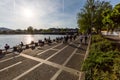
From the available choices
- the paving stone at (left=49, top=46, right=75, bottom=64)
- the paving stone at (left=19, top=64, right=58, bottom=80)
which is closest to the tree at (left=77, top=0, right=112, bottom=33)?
the paving stone at (left=49, top=46, right=75, bottom=64)

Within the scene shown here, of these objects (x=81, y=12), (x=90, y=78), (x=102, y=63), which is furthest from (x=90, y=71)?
(x=81, y=12)

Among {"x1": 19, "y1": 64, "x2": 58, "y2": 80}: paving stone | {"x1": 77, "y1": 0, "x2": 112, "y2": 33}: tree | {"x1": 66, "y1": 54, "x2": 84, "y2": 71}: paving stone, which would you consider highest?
{"x1": 77, "y1": 0, "x2": 112, "y2": 33}: tree

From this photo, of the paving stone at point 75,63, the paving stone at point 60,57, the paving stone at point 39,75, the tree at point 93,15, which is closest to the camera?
the paving stone at point 39,75

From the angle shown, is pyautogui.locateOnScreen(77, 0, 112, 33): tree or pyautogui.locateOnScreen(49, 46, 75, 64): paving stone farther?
pyautogui.locateOnScreen(77, 0, 112, 33): tree

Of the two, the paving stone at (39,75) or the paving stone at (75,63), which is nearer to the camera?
the paving stone at (39,75)

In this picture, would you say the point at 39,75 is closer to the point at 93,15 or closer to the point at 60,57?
the point at 60,57

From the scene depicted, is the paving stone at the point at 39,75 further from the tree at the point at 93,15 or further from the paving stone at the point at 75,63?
the tree at the point at 93,15

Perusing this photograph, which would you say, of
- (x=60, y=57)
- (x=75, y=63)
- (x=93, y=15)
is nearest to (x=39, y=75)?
(x=75, y=63)

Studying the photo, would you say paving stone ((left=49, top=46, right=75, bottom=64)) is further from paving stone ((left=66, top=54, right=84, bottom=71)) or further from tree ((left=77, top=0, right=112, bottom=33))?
tree ((left=77, top=0, right=112, bottom=33))

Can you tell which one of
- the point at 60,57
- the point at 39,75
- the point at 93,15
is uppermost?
the point at 93,15

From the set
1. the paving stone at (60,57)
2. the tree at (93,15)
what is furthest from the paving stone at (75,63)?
the tree at (93,15)

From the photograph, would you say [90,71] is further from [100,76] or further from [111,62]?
[111,62]

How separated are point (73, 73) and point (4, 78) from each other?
4.99 m

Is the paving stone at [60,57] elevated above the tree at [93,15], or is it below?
below
